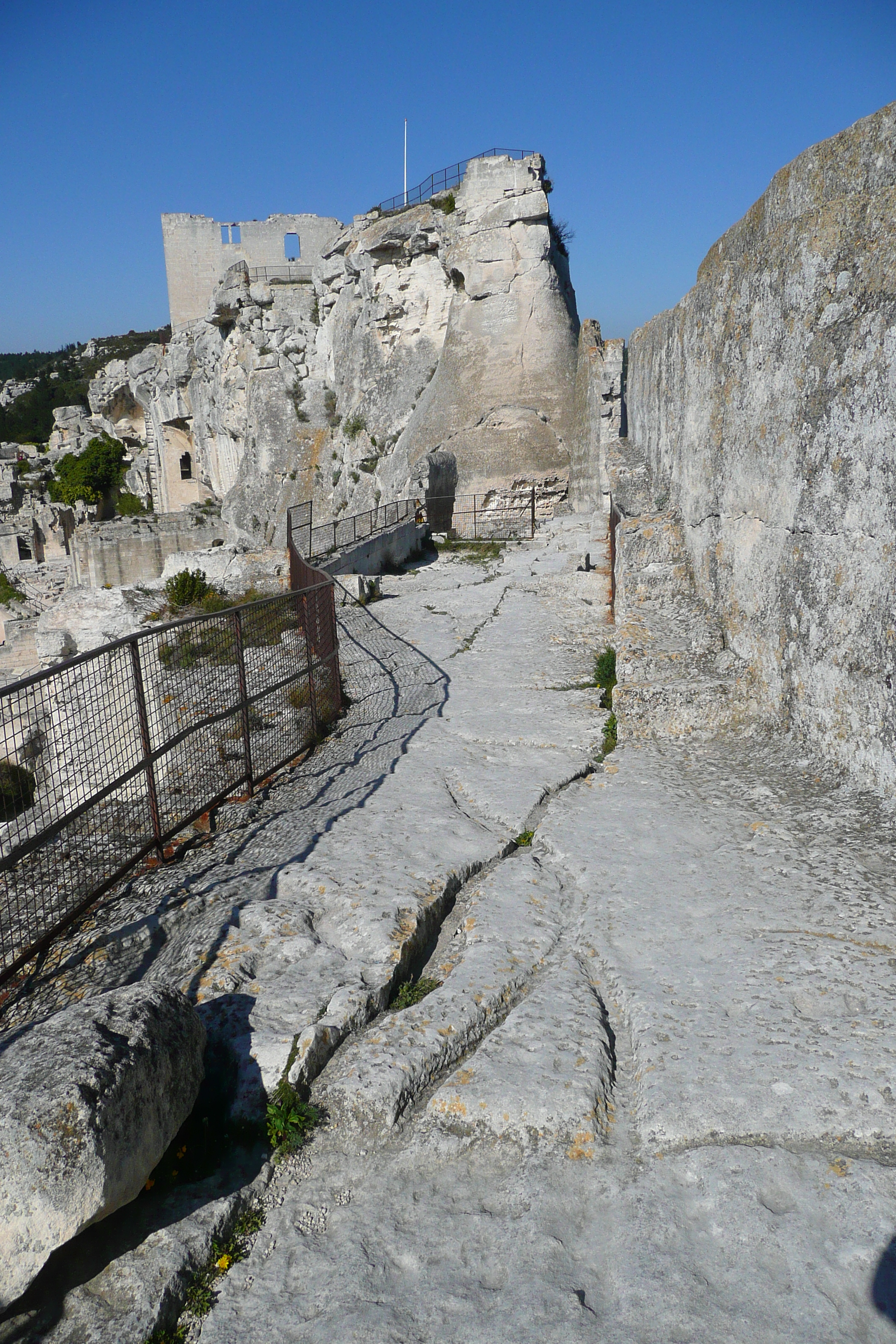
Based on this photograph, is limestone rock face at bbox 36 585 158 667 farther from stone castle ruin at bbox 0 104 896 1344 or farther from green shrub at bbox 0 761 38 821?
stone castle ruin at bbox 0 104 896 1344

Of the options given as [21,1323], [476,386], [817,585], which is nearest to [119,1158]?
[21,1323]

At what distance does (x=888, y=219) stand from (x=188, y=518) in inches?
1226

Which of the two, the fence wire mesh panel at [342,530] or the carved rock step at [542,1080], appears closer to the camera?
the carved rock step at [542,1080]

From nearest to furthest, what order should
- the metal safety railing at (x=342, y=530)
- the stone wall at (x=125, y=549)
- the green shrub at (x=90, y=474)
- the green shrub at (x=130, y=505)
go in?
the metal safety railing at (x=342, y=530) < the stone wall at (x=125, y=549) < the green shrub at (x=130, y=505) < the green shrub at (x=90, y=474)

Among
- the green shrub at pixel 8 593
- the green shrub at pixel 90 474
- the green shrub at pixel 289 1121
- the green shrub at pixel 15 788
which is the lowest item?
the green shrub at pixel 8 593

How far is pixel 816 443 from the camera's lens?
290 centimetres

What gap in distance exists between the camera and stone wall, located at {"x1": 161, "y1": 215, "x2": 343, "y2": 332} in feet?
110

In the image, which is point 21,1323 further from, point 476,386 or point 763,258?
point 476,386

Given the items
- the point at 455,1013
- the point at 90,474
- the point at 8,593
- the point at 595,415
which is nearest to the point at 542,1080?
the point at 455,1013

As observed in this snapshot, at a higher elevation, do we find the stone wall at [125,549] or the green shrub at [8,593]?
the stone wall at [125,549]

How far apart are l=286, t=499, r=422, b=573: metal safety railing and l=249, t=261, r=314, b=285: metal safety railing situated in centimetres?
1633

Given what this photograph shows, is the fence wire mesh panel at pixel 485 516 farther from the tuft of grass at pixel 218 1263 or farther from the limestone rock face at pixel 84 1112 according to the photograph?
the tuft of grass at pixel 218 1263

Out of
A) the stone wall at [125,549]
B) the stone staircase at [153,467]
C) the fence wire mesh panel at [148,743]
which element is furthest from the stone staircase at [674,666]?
the stone staircase at [153,467]

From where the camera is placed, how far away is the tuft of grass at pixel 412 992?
2492mm
